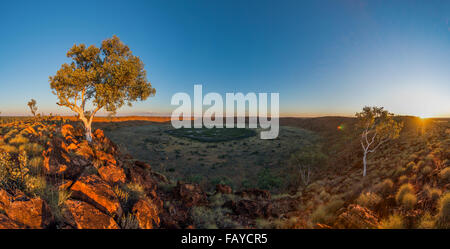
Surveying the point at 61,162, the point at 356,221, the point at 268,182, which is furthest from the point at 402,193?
the point at 268,182

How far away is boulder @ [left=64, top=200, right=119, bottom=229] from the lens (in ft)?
13.8

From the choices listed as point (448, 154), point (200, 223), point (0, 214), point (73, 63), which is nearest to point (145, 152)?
point (73, 63)

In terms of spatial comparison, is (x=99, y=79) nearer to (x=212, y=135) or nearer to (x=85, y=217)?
(x=85, y=217)

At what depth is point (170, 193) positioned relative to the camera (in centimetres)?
1118

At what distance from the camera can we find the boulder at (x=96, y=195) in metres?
5.03

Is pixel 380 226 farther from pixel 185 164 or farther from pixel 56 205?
pixel 185 164

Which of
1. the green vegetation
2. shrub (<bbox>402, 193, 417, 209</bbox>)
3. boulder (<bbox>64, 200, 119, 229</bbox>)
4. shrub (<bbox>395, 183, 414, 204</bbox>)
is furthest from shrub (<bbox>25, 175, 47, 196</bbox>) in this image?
the green vegetation

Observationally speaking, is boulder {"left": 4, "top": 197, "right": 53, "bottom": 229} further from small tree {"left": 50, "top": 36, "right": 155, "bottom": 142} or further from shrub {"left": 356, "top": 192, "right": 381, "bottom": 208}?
shrub {"left": 356, "top": 192, "right": 381, "bottom": 208}

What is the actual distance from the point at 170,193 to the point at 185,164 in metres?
26.6

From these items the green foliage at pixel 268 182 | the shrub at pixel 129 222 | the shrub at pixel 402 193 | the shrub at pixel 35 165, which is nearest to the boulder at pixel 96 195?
the shrub at pixel 129 222

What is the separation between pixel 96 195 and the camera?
5.20 m

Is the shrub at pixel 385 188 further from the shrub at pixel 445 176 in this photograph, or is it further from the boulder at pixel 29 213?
the boulder at pixel 29 213

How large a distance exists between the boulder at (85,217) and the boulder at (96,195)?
1.47 ft
